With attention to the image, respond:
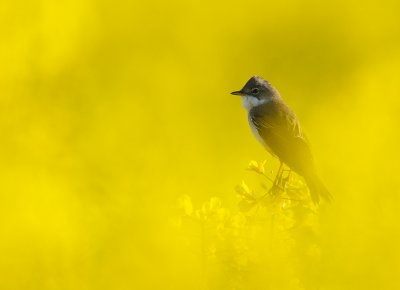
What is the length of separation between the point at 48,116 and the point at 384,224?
13.5 feet

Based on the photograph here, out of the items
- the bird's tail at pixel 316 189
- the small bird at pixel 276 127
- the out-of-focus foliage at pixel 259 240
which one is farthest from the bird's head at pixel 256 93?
the out-of-focus foliage at pixel 259 240

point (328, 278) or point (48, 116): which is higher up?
point (48, 116)

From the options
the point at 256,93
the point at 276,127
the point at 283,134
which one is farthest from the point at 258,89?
the point at 283,134

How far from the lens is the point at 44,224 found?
21.6 ft

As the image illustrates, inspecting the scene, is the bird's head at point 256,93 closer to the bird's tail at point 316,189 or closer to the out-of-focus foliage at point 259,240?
the bird's tail at point 316,189

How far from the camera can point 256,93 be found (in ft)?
22.2

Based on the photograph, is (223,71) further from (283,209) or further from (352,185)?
(283,209)

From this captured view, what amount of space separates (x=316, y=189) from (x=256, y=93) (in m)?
1.98

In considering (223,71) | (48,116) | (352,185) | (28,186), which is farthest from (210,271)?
(223,71)

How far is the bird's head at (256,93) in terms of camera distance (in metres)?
6.50

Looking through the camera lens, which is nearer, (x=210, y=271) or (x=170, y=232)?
(x=210, y=271)

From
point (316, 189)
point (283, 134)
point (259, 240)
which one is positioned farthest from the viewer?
point (283, 134)

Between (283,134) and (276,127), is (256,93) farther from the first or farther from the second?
(283,134)

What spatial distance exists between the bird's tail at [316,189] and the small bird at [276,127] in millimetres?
43
